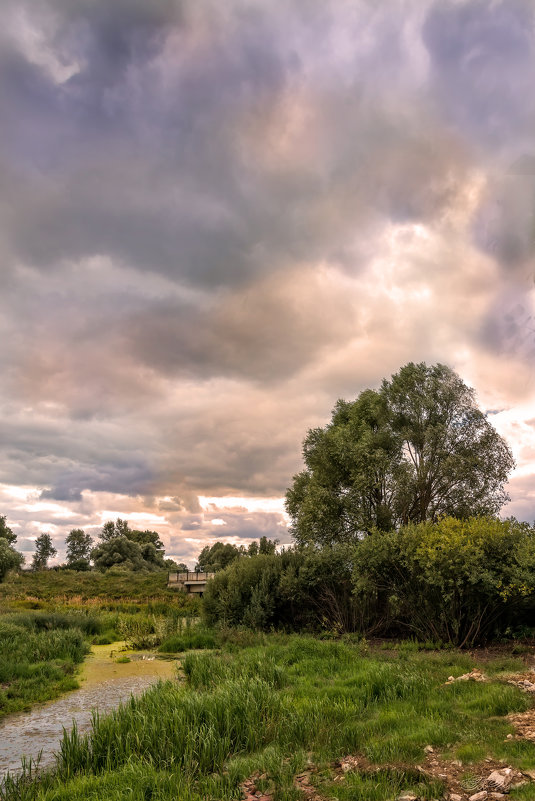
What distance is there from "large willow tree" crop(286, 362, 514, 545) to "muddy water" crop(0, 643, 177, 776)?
12024 mm

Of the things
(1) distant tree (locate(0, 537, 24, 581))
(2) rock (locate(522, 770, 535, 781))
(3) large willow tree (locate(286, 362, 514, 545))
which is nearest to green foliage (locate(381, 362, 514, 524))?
(3) large willow tree (locate(286, 362, 514, 545))

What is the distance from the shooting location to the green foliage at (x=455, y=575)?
14.8m

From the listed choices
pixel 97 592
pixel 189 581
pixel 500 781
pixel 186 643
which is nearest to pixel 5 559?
pixel 97 592

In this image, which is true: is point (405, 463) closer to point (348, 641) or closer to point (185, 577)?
point (348, 641)

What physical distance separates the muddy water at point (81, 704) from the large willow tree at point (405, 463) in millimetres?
12024

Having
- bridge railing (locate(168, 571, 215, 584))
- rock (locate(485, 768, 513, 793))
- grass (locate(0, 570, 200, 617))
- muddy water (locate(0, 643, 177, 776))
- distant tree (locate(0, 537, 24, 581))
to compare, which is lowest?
grass (locate(0, 570, 200, 617))

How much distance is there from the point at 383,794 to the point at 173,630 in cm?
1721

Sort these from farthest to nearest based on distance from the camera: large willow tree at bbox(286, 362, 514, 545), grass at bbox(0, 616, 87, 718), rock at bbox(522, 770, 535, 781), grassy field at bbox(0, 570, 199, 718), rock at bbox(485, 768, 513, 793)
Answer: large willow tree at bbox(286, 362, 514, 545) < grassy field at bbox(0, 570, 199, 718) < grass at bbox(0, 616, 87, 718) < rock at bbox(522, 770, 535, 781) < rock at bbox(485, 768, 513, 793)

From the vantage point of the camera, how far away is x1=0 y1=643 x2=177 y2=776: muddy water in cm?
859

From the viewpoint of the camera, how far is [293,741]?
7422 mm

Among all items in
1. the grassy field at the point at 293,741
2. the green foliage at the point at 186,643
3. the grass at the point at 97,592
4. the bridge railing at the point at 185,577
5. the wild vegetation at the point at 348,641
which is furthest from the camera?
the bridge railing at the point at 185,577

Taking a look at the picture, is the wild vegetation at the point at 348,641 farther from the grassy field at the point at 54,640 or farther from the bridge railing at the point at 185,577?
the bridge railing at the point at 185,577

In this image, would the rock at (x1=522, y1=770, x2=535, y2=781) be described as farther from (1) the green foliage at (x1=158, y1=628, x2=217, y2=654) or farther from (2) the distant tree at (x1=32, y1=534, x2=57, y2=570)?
(2) the distant tree at (x1=32, y1=534, x2=57, y2=570)

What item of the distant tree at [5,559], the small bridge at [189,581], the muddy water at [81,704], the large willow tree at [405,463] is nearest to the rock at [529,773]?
the muddy water at [81,704]
